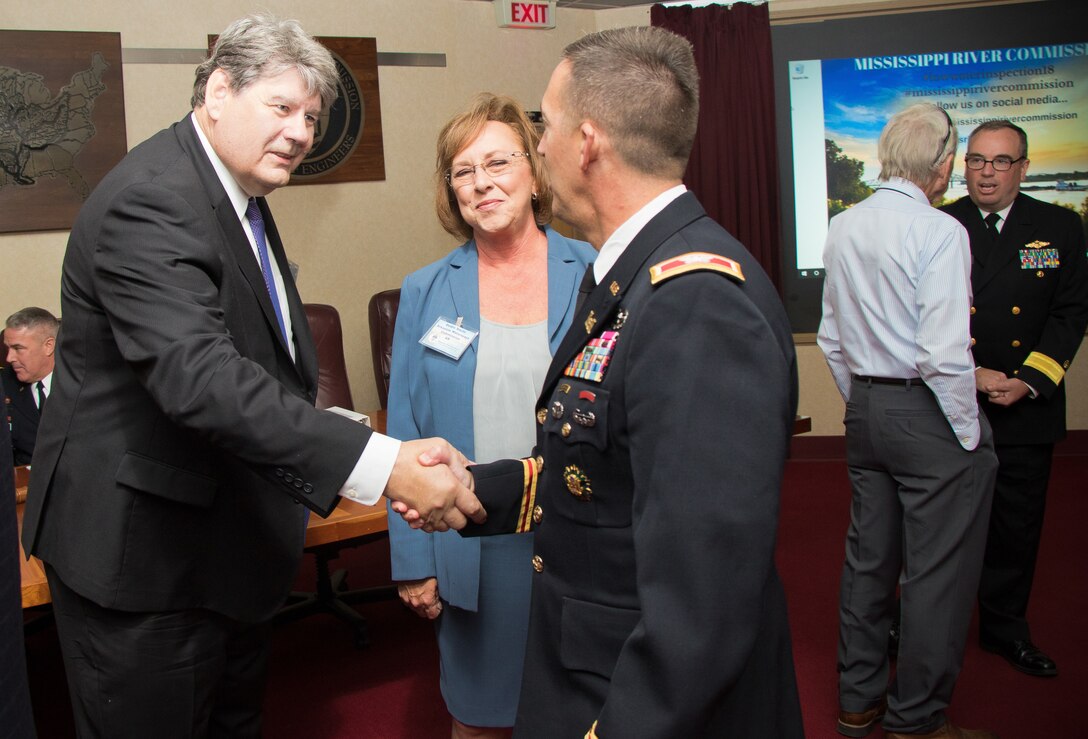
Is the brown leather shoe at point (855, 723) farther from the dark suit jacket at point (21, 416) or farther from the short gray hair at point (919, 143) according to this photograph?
the dark suit jacket at point (21, 416)

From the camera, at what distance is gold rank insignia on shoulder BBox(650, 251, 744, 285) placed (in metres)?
1.17

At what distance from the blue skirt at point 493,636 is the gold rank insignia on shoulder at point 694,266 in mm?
1090

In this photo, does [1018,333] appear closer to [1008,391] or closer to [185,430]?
[1008,391]

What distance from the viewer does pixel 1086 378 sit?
603 cm

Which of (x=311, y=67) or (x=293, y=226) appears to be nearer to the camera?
(x=311, y=67)

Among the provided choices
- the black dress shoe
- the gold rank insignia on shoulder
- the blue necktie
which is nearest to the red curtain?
the black dress shoe

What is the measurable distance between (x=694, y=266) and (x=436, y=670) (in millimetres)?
2738

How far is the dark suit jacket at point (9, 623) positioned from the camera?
0.61m

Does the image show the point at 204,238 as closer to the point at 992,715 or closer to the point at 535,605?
the point at 535,605

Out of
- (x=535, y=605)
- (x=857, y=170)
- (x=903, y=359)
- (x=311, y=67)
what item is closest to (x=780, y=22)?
(x=857, y=170)

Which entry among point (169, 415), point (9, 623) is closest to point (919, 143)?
point (169, 415)

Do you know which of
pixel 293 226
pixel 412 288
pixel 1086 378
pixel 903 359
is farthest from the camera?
pixel 1086 378

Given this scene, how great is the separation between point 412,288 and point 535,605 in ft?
3.39

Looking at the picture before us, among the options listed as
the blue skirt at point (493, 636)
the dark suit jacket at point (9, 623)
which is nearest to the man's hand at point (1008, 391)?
the blue skirt at point (493, 636)
